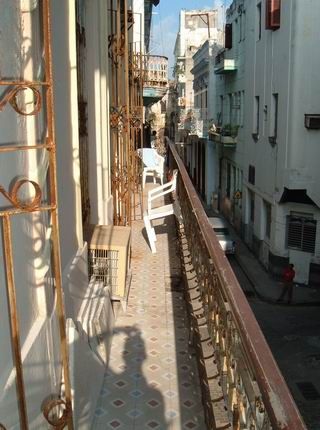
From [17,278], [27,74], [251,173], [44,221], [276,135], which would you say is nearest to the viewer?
[17,278]

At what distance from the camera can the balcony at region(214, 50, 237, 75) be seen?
898 inches

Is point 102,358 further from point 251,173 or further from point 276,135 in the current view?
point 251,173

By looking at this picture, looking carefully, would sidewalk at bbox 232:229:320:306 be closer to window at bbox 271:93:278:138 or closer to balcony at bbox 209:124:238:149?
window at bbox 271:93:278:138

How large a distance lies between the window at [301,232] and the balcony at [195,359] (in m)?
9.13

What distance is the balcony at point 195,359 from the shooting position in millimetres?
2248

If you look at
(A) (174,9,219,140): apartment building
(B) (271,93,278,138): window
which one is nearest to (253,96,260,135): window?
(B) (271,93,278,138): window

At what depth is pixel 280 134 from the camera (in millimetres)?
16391

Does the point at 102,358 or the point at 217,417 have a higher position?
the point at 217,417

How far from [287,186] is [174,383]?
11814 millimetres

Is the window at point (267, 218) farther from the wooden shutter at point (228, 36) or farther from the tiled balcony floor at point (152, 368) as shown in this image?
the tiled balcony floor at point (152, 368)

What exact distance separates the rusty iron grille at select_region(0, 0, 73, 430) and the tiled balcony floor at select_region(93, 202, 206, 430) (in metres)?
0.83

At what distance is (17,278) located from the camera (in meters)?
3.08

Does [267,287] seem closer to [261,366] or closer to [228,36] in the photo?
[228,36]

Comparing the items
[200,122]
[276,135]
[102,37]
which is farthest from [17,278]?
[200,122]
